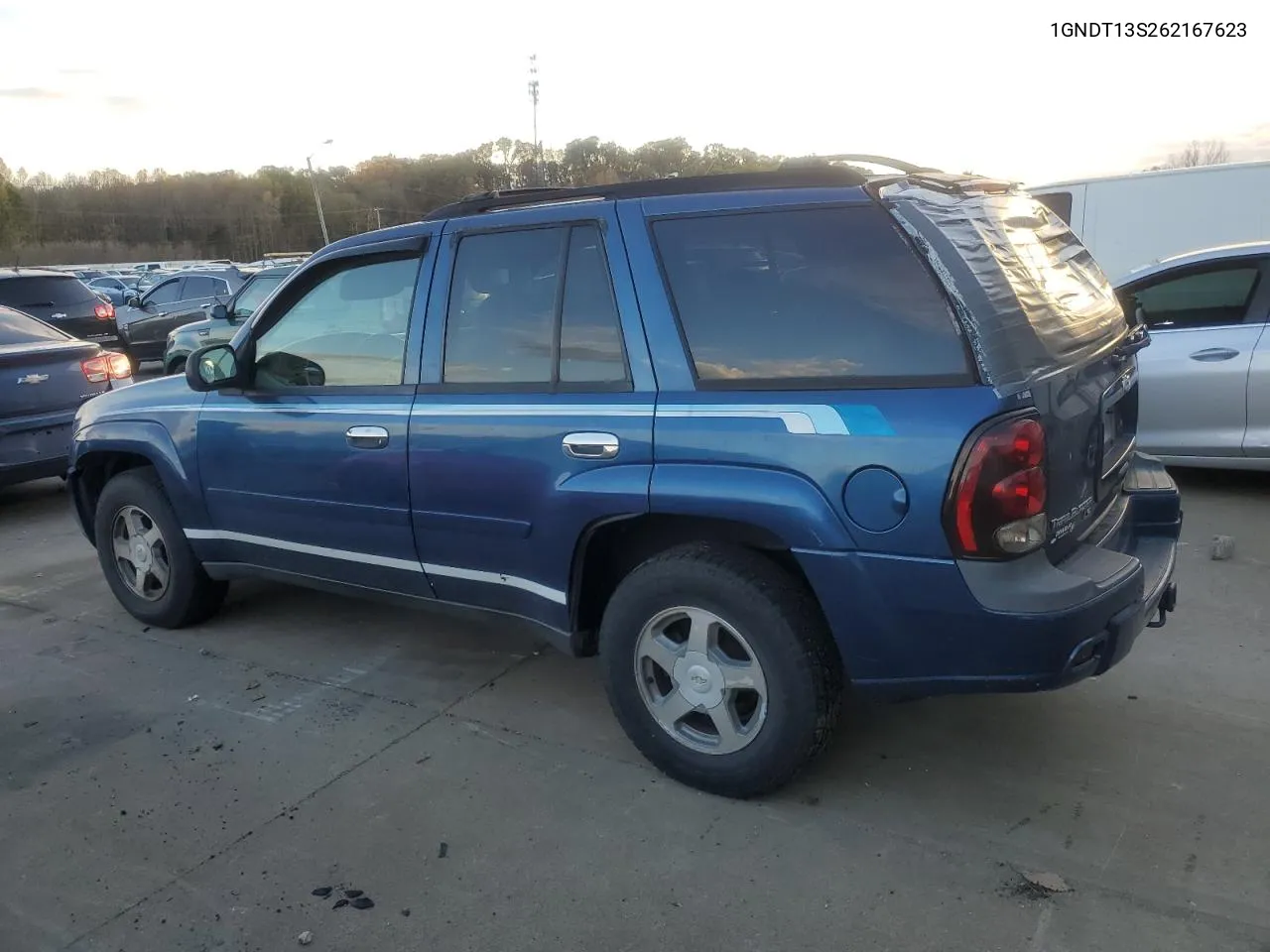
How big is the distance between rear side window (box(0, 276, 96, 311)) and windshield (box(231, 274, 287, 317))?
86.3 inches

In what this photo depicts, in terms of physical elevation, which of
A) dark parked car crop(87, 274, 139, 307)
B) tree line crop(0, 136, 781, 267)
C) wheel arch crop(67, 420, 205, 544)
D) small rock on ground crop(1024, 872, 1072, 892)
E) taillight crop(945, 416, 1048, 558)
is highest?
tree line crop(0, 136, 781, 267)

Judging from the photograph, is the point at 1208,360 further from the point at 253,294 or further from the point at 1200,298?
the point at 253,294

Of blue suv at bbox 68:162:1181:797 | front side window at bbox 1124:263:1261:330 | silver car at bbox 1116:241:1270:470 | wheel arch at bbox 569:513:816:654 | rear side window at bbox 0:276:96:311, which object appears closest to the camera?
A: blue suv at bbox 68:162:1181:797

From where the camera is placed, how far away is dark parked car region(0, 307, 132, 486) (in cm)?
740

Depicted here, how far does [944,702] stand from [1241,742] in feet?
3.21

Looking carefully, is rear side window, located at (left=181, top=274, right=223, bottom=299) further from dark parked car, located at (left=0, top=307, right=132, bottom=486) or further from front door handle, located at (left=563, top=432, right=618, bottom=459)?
front door handle, located at (left=563, top=432, right=618, bottom=459)

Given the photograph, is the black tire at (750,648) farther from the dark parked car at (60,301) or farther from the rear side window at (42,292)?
the rear side window at (42,292)

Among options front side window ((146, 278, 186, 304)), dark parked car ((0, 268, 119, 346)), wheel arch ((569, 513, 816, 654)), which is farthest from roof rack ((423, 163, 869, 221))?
front side window ((146, 278, 186, 304))

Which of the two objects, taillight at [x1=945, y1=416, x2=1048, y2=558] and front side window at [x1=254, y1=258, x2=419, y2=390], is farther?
front side window at [x1=254, y1=258, x2=419, y2=390]

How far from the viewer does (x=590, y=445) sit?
3.37 meters

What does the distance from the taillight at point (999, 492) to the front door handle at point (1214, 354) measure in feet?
14.6

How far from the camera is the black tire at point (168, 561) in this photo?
4973mm

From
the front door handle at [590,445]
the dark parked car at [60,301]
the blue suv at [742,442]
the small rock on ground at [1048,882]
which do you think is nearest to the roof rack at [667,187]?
the blue suv at [742,442]

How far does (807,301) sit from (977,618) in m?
1.03
